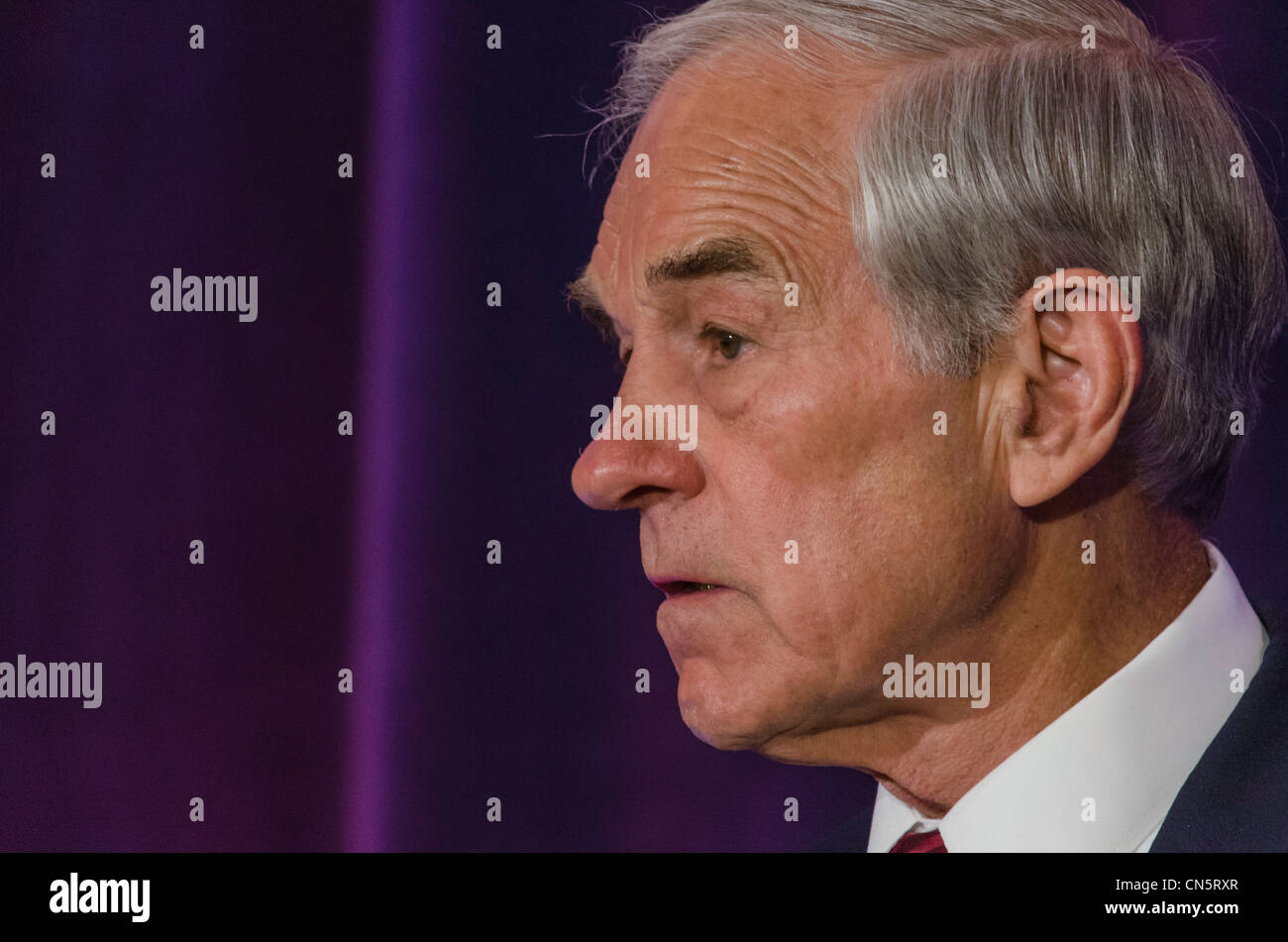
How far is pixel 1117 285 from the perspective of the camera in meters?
1.15

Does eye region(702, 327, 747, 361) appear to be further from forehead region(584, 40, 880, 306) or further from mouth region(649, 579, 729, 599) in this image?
mouth region(649, 579, 729, 599)

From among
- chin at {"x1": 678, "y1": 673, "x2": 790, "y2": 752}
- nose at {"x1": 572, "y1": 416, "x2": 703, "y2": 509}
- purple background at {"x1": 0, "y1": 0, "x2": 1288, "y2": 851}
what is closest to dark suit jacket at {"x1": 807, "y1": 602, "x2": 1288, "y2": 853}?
chin at {"x1": 678, "y1": 673, "x2": 790, "y2": 752}

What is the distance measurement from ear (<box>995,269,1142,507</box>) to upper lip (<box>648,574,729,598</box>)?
0.96ft

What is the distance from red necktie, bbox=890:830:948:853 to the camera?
1289 mm

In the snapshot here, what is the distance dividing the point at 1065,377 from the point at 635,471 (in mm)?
402

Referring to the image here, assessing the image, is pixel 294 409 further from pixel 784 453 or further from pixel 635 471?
pixel 784 453

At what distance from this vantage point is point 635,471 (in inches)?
48.3

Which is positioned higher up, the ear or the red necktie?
the ear

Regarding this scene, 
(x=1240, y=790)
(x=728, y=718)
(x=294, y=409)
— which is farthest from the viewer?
(x=294, y=409)

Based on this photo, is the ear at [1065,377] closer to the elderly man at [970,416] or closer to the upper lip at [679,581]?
the elderly man at [970,416]

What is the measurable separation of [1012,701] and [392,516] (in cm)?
90

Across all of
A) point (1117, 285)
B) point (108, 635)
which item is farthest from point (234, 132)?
point (1117, 285)

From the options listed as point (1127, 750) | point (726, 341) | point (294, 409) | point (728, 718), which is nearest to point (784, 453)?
point (726, 341)
